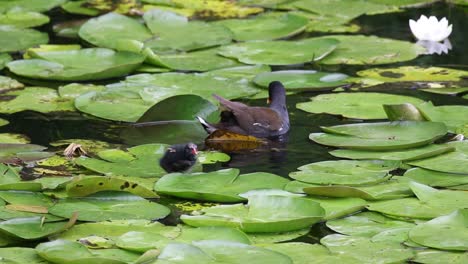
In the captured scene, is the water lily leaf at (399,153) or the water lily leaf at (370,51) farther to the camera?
the water lily leaf at (370,51)

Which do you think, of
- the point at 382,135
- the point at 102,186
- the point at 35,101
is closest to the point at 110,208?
the point at 102,186

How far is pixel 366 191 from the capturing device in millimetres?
4281

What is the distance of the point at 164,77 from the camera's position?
6230 millimetres

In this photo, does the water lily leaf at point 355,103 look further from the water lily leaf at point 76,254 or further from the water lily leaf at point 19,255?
the water lily leaf at point 19,255

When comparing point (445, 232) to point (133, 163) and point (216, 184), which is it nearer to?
point (216, 184)

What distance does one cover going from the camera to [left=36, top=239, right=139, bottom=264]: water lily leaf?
357 centimetres

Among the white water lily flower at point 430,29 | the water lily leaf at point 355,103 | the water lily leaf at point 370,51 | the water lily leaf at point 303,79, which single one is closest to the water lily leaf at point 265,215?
the water lily leaf at point 355,103

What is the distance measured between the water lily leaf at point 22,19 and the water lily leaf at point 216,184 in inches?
140

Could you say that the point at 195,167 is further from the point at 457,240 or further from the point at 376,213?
the point at 457,240

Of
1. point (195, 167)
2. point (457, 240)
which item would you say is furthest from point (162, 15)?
point (457, 240)

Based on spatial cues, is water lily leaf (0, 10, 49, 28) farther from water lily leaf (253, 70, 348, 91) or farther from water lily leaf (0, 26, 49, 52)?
water lily leaf (253, 70, 348, 91)

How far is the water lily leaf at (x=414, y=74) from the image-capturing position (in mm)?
6309

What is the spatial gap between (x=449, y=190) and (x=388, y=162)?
0.44 metres

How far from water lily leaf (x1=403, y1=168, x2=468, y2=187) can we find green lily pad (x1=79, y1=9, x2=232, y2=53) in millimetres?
2687
